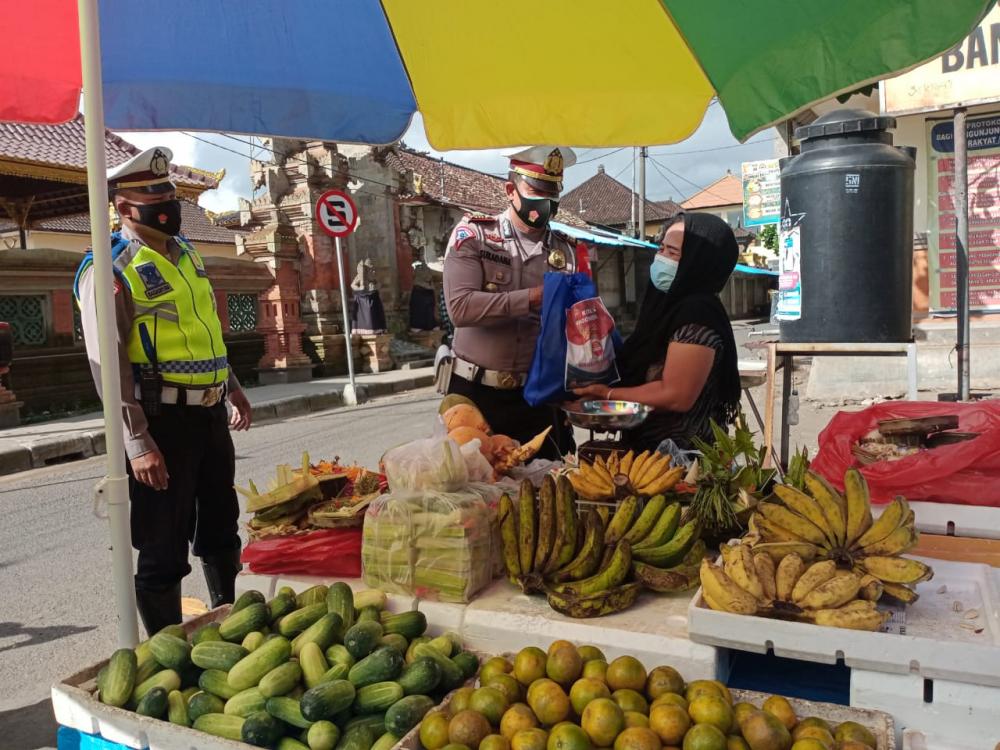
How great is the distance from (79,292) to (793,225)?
3806 millimetres

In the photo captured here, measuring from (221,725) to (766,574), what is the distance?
1.30 metres

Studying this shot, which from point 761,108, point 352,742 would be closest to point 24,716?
point 352,742

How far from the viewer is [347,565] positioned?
2305 mm

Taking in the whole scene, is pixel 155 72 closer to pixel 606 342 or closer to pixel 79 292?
pixel 79 292

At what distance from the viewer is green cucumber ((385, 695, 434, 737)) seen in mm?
1669

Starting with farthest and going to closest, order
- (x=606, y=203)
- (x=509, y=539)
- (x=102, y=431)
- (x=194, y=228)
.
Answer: (x=606, y=203) → (x=194, y=228) → (x=102, y=431) → (x=509, y=539)

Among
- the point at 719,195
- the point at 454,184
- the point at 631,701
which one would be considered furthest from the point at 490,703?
the point at 719,195

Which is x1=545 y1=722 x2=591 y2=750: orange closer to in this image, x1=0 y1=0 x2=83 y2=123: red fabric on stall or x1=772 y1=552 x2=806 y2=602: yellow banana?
x1=772 y1=552 x2=806 y2=602: yellow banana

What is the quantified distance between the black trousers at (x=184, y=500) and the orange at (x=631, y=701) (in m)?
1.93

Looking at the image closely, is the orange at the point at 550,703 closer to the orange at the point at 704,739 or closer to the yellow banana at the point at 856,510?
the orange at the point at 704,739

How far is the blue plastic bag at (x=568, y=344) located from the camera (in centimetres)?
303

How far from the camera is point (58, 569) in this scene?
15.8ft

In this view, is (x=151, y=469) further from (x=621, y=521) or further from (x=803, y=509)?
(x=803, y=509)

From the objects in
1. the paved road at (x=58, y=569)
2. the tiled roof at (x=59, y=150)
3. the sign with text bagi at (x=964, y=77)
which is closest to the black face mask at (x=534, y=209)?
the paved road at (x=58, y=569)
